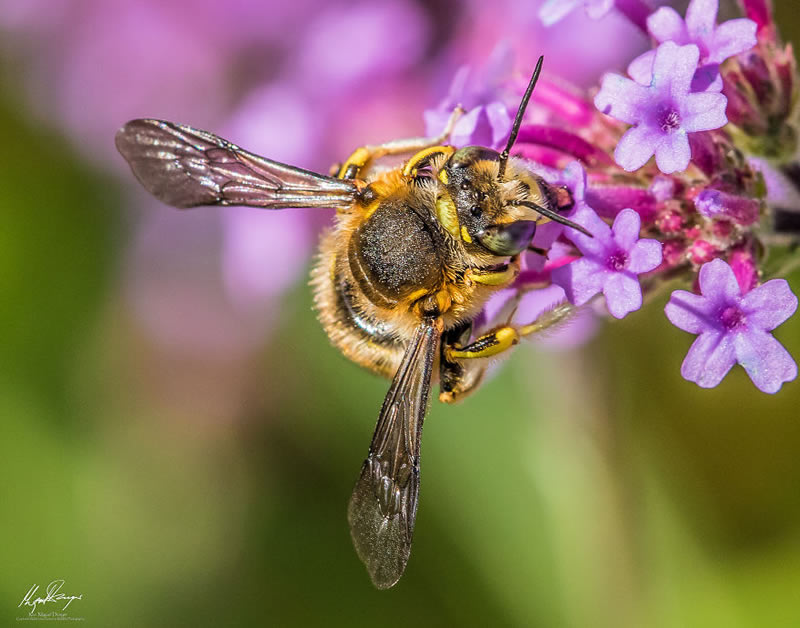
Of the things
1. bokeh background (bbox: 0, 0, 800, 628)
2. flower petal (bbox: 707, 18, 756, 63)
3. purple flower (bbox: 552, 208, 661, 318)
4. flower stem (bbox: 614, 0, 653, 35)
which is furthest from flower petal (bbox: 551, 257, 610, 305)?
bokeh background (bbox: 0, 0, 800, 628)

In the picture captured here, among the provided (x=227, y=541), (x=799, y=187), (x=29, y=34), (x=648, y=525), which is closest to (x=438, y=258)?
(x=799, y=187)

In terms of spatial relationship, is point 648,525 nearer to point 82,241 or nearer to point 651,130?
point 651,130

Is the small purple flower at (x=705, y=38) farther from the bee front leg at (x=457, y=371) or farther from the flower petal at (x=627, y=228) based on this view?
the bee front leg at (x=457, y=371)

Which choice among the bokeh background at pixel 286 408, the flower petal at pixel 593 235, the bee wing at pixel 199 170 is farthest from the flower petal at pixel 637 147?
the bokeh background at pixel 286 408

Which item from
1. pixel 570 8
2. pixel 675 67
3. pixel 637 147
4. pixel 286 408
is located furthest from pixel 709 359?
pixel 286 408

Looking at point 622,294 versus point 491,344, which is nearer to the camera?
point 622,294

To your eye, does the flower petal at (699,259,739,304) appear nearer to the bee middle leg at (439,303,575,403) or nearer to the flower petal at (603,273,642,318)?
the flower petal at (603,273,642,318)

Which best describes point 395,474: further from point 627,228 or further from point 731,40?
point 731,40
